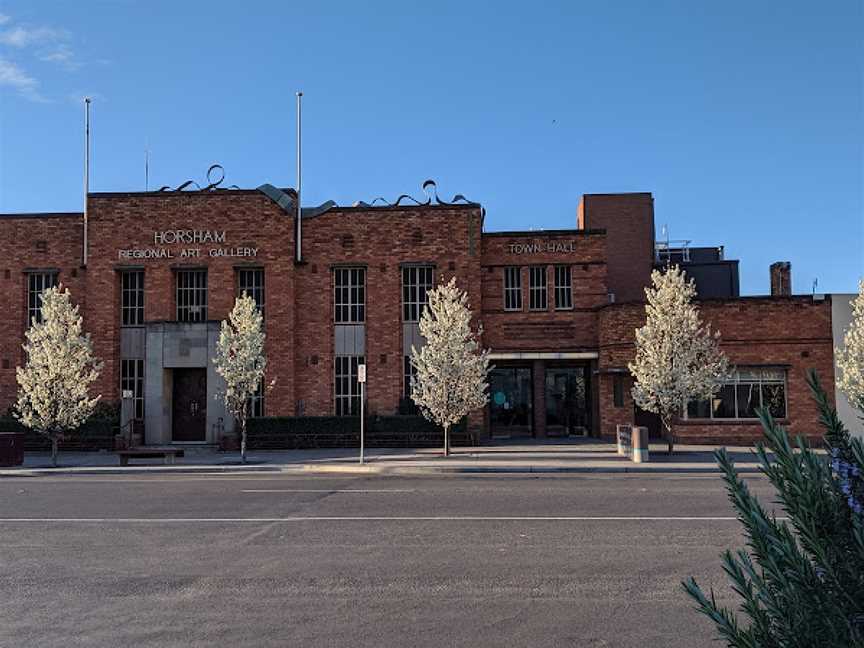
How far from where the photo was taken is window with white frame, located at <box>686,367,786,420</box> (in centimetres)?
2630

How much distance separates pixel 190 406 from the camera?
29016mm

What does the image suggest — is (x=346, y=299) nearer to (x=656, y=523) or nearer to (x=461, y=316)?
(x=461, y=316)

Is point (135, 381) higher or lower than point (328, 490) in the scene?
higher

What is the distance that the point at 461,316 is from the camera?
23.8m

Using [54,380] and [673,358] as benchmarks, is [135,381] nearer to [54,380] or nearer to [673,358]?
[54,380]

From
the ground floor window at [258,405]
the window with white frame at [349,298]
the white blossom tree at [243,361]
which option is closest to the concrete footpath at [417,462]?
the white blossom tree at [243,361]

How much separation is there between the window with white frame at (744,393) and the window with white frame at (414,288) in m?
10.8

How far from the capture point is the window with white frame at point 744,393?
86.3 ft

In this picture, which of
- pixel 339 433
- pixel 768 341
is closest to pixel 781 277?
pixel 768 341

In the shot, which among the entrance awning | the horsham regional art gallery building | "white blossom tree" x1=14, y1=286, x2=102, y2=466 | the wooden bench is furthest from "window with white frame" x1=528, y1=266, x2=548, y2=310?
"white blossom tree" x1=14, y1=286, x2=102, y2=466

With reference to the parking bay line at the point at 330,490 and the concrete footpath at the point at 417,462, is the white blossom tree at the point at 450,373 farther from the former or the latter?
the parking bay line at the point at 330,490

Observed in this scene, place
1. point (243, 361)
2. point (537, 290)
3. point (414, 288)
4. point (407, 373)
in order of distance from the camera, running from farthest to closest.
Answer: point (537, 290) → point (414, 288) → point (407, 373) → point (243, 361)

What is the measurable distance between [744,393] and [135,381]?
74.8 feet

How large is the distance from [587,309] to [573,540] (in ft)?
67.3
